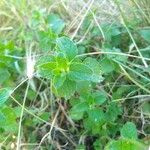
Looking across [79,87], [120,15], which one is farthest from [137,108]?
[120,15]

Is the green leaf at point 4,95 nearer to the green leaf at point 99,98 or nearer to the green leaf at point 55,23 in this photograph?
the green leaf at point 99,98

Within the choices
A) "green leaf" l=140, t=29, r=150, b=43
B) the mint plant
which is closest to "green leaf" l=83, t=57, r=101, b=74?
the mint plant

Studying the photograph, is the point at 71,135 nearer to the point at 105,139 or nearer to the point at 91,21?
the point at 105,139

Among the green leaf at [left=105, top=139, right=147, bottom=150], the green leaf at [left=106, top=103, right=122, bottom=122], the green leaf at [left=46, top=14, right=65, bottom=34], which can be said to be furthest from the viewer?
the green leaf at [left=46, top=14, right=65, bottom=34]

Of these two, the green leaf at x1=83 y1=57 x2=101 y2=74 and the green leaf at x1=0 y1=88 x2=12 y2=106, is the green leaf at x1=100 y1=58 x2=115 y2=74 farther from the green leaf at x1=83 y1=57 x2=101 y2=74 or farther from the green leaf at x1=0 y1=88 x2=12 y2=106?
the green leaf at x1=0 y1=88 x2=12 y2=106

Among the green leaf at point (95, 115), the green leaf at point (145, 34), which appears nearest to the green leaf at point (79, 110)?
the green leaf at point (95, 115)

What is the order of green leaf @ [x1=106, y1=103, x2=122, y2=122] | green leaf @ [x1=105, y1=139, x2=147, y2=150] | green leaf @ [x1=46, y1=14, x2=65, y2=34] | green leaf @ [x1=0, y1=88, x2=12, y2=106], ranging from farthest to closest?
green leaf @ [x1=46, y1=14, x2=65, y2=34] → green leaf @ [x1=106, y1=103, x2=122, y2=122] → green leaf @ [x1=0, y1=88, x2=12, y2=106] → green leaf @ [x1=105, y1=139, x2=147, y2=150]

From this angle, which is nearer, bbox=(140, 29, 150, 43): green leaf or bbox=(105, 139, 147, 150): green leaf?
bbox=(105, 139, 147, 150): green leaf
